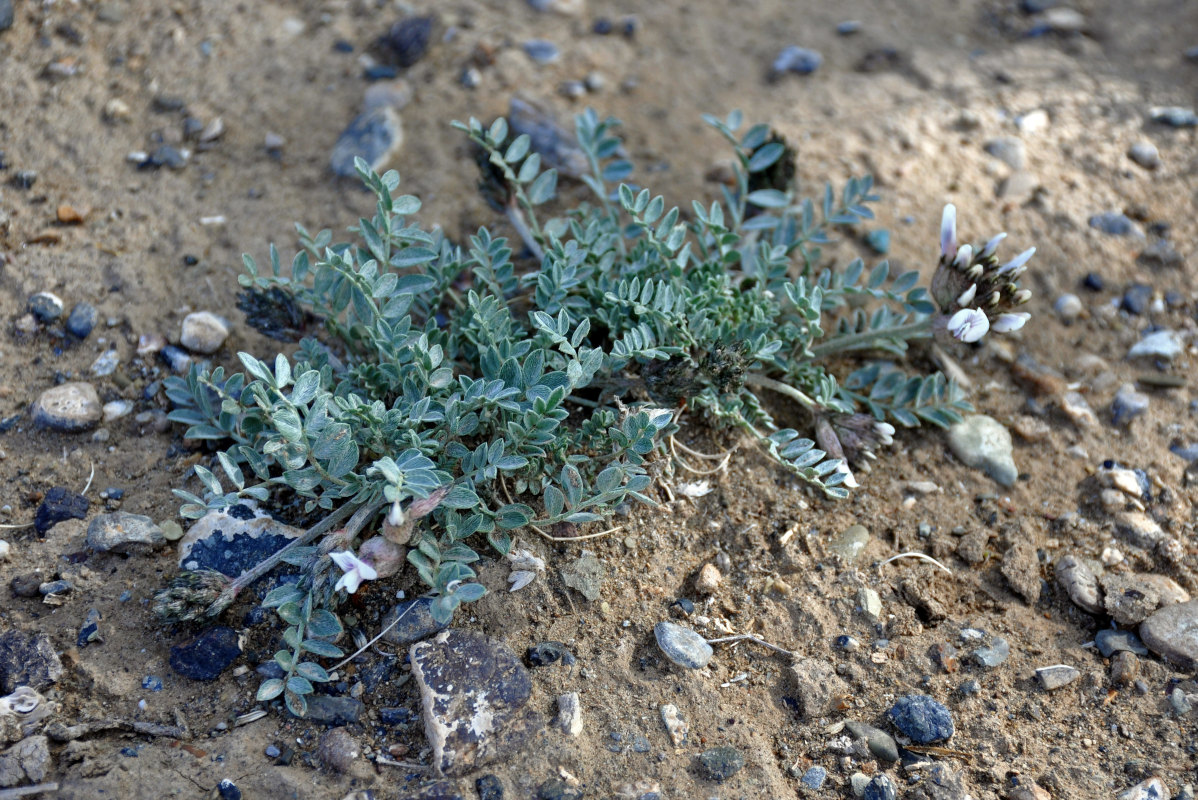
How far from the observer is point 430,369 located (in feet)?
8.91

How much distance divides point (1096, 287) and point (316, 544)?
129 inches

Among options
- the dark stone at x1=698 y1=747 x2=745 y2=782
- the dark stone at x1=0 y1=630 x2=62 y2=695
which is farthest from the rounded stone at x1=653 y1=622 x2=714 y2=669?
the dark stone at x1=0 y1=630 x2=62 y2=695

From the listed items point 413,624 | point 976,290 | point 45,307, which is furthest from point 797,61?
point 45,307

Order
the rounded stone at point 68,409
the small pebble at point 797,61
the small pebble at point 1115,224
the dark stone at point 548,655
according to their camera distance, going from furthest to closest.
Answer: the small pebble at point 797,61
the small pebble at point 1115,224
the rounded stone at point 68,409
the dark stone at point 548,655

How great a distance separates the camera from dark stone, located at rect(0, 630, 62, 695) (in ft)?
8.00

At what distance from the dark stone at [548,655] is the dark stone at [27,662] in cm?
126

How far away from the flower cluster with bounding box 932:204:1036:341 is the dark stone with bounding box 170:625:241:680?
2400mm

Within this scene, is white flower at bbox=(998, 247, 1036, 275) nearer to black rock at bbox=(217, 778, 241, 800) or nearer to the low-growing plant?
the low-growing plant

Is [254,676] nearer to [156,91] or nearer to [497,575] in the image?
[497,575]

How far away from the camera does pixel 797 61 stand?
459cm

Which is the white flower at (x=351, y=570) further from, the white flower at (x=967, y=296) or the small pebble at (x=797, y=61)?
the small pebble at (x=797, y=61)

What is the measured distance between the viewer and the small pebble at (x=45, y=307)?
330 cm

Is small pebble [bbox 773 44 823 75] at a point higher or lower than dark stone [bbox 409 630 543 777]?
higher

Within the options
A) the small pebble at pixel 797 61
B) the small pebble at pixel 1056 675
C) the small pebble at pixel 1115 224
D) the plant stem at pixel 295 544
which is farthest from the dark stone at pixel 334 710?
the small pebble at pixel 1115 224
